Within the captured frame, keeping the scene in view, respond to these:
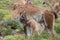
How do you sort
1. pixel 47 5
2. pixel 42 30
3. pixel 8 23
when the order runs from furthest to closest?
pixel 47 5 < pixel 8 23 < pixel 42 30

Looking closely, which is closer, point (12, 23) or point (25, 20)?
point (25, 20)

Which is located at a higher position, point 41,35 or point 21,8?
point 21,8

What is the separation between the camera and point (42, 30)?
32.0 ft

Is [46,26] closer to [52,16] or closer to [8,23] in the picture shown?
[52,16]

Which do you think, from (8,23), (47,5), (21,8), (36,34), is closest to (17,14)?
(21,8)

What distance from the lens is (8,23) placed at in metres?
12.2

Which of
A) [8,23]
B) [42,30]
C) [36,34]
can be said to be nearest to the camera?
[36,34]

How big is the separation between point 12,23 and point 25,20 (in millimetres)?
3096

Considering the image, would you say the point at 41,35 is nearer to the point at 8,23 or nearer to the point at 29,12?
the point at 29,12

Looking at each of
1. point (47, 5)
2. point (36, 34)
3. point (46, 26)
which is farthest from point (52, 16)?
point (47, 5)

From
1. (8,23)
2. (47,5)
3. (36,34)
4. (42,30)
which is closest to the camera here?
(36,34)

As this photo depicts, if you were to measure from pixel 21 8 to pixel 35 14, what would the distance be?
0.84 m

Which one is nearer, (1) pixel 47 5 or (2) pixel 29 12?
(2) pixel 29 12

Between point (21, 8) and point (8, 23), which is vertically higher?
point (21, 8)
